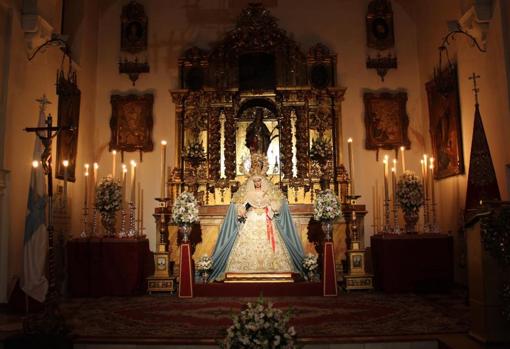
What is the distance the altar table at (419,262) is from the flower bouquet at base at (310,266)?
1345 mm

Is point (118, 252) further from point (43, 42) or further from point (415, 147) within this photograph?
point (415, 147)

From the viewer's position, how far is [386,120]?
454 inches

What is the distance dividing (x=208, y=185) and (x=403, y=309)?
215 inches

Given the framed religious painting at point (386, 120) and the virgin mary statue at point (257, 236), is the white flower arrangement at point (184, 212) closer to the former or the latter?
the virgin mary statue at point (257, 236)

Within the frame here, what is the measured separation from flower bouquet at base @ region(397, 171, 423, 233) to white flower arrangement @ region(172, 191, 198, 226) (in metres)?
4.03

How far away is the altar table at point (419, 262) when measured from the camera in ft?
29.4

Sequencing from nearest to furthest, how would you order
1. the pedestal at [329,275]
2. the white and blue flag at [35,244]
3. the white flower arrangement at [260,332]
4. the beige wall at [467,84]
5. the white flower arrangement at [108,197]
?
the white flower arrangement at [260,332]
the white and blue flag at [35,244]
the beige wall at [467,84]
the pedestal at [329,275]
the white flower arrangement at [108,197]

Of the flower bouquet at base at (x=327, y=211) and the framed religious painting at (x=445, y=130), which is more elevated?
the framed religious painting at (x=445, y=130)

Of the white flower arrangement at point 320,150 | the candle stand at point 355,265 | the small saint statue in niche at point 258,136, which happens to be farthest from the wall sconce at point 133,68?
the candle stand at point 355,265

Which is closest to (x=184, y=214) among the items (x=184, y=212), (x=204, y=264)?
(x=184, y=212)

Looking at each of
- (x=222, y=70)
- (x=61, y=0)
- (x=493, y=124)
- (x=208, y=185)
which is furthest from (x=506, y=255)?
(x=61, y=0)

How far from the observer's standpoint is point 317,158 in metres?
11.2

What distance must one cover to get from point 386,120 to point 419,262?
12.6 ft

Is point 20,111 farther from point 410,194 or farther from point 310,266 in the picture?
point 410,194
